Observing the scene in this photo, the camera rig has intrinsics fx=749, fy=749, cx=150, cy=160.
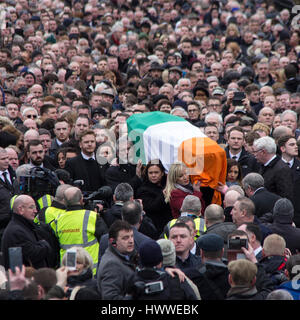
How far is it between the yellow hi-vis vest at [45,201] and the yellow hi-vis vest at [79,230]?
2.65 feet

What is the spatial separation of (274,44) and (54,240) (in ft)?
40.6

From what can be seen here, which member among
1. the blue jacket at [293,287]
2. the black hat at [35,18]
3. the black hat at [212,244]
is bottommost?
the blue jacket at [293,287]

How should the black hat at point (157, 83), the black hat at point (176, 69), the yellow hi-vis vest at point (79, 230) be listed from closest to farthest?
1. the yellow hi-vis vest at point (79, 230)
2. the black hat at point (157, 83)
3. the black hat at point (176, 69)

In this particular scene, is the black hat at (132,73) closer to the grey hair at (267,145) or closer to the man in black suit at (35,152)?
the man in black suit at (35,152)

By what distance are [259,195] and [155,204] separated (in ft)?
3.99

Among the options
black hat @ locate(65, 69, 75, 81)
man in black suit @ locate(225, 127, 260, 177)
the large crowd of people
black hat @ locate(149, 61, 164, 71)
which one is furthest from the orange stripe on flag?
black hat @ locate(65, 69, 75, 81)

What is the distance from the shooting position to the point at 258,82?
15.1m

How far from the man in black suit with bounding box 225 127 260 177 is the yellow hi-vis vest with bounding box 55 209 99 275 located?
3.15 m

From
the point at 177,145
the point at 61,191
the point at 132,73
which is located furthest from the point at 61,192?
the point at 132,73

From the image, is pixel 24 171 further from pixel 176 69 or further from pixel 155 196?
pixel 176 69

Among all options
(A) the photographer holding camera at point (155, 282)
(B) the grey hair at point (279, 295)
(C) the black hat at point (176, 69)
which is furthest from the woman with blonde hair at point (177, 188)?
(C) the black hat at point (176, 69)

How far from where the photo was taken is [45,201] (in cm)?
802

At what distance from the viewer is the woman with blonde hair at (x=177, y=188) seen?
8508mm

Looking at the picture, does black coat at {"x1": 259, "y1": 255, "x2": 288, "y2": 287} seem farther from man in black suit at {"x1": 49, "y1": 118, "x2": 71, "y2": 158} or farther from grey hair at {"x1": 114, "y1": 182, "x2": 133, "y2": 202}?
man in black suit at {"x1": 49, "y1": 118, "x2": 71, "y2": 158}
